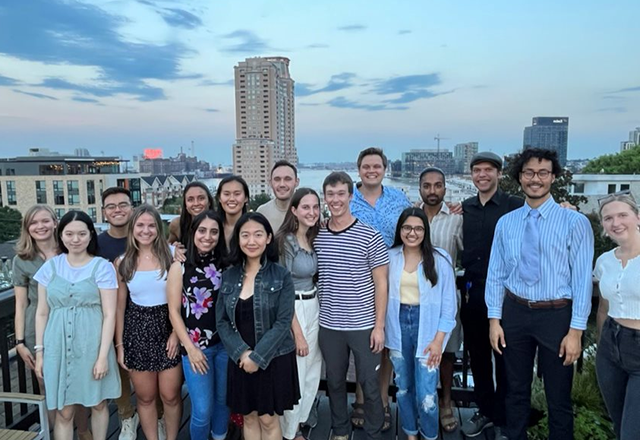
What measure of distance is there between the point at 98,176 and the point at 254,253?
175ft

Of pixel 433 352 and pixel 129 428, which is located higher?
pixel 433 352

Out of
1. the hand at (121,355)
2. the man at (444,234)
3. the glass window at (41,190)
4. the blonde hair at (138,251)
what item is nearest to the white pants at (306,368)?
the blonde hair at (138,251)

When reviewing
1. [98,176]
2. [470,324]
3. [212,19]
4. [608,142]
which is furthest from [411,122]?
[470,324]

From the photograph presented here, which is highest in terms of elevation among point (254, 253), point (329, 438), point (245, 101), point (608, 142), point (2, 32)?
point (2, 32)

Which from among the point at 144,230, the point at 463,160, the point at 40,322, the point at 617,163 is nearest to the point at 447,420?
the point at 144,230

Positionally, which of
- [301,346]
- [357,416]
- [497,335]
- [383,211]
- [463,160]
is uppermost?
[463,160]

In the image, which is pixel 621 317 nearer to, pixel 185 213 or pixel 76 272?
pixel 185 213

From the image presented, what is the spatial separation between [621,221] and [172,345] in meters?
2.44

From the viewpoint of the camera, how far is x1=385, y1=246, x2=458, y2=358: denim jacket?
8.02 feet

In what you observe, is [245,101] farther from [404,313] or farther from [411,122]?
[404,313]

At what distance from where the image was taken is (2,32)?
55594mm

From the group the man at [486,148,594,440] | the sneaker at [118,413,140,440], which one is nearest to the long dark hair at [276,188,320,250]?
the man at [486,148,594,440]

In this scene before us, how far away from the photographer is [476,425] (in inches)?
109

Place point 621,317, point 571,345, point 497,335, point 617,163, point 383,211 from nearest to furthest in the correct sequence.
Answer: point 621,317
point 571,345
point 497,335
point 383,211
point 617,163
